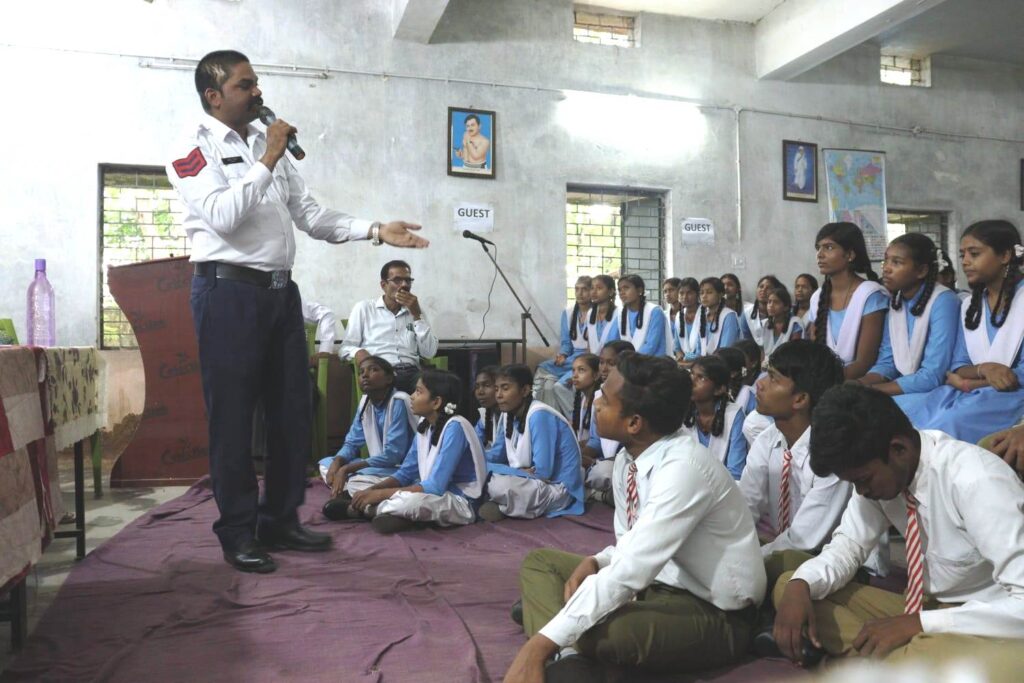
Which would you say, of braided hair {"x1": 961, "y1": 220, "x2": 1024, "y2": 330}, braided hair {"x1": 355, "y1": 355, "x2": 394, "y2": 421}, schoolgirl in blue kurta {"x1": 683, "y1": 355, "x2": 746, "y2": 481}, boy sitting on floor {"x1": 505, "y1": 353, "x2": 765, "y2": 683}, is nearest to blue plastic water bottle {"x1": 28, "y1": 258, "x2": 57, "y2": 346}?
braided hair {"x1": 355, "y1": 355, "x2": 394, "y2": 421}

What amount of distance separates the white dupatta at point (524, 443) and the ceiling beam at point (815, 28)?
411cm

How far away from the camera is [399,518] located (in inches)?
119

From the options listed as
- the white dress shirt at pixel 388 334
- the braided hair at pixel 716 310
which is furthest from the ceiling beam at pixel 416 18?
the braided hair at pixel 716 310

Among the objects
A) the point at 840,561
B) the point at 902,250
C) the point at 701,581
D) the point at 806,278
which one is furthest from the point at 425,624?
the point at 806,278

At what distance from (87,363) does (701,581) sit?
2.23 m

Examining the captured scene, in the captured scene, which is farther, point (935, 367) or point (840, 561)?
point (935, 367)

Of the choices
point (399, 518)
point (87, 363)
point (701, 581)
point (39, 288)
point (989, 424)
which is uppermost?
point (39, 288)

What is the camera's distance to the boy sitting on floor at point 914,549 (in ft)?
4.16

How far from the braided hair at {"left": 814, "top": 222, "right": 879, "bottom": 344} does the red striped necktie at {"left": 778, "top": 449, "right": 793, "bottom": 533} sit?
0.76m

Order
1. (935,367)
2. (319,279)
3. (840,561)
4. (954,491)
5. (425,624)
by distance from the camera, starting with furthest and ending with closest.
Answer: (319,279)
(935,367)
(425,624)
(840,561)
(954,491)

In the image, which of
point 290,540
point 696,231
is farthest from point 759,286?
point 290,540

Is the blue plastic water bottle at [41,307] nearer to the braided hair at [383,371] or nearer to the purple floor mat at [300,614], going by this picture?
the purple floor mat at [300,614]

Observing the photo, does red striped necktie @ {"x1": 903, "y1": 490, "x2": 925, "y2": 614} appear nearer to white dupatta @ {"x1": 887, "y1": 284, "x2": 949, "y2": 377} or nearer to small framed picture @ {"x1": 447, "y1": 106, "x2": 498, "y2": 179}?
white dupatta @ {"x1": 887, "y1": 284, "x2": 949, "y2": 377}

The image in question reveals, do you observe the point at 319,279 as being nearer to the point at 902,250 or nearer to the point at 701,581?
the point at 902,250
